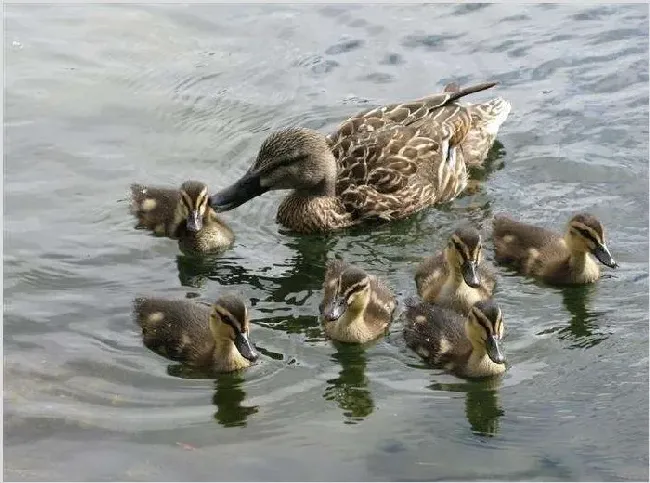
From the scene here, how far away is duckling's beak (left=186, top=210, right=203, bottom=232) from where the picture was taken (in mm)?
6312

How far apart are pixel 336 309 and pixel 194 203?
1.31m

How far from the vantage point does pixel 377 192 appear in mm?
A: 6875

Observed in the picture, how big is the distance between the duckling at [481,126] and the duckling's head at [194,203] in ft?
6.09

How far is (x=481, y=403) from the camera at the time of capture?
511cm

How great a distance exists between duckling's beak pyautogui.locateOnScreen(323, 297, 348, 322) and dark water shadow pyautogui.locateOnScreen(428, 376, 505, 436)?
21.2 inches

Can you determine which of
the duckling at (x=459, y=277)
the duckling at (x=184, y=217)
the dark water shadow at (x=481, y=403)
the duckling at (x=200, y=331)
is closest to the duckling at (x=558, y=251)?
the duckling at (x=459, y=277)

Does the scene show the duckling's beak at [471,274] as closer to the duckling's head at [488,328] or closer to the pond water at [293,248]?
the pond water at [293,248]

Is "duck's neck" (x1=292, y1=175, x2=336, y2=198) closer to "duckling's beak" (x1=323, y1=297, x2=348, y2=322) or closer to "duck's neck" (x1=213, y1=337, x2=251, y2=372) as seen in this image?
"duckling's beak" (x1=323, y1=297, x2=348, y2=322)

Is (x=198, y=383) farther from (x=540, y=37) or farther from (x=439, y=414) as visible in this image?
(x=540, y=37)

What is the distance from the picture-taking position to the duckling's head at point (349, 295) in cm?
542

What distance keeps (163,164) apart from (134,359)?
2.26 m

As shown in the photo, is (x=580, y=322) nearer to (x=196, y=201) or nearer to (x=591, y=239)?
(x=591, y=239)

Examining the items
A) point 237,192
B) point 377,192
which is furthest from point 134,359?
point 377,192

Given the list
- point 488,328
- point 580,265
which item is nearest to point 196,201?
point 488,328
